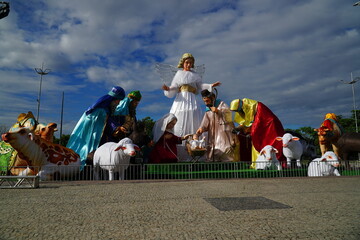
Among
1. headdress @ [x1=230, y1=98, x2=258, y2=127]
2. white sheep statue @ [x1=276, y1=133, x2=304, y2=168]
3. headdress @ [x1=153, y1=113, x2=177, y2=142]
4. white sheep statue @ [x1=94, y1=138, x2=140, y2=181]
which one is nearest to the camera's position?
white sheep statue @ [x1=94, y1=138, x2=140, y2=181]

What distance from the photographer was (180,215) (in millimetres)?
4449

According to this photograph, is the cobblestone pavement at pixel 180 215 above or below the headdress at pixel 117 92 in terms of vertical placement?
below

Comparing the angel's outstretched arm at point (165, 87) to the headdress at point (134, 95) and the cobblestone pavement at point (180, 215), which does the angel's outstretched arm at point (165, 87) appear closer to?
the headdress at point (134, 95)

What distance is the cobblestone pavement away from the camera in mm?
3479

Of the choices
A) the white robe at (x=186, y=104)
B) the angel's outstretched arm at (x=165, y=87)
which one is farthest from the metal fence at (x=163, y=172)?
the angel's outstretched arm at (x=165, y=87)

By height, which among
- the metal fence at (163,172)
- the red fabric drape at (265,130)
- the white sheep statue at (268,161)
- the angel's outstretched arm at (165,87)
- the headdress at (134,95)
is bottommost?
the metal fence at (163,172)

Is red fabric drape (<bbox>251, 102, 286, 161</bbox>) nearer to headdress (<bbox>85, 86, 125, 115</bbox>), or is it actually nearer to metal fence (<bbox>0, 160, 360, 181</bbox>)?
metal fence (<bbox>0, 160, 360, 181</bbox>)

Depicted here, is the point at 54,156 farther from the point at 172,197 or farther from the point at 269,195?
the point at 269,195

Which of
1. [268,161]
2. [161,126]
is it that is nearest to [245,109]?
[268,161]

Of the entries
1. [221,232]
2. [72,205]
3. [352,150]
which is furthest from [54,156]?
[352,150]

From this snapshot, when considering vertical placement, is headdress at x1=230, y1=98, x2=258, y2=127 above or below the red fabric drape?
above

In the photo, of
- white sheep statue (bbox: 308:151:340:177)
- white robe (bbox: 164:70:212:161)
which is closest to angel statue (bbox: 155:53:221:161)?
white robe (bbox: 164:70:212:161)

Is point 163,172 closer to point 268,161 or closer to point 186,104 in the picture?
point 268,161

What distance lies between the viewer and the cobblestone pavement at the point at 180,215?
3.48 meters
